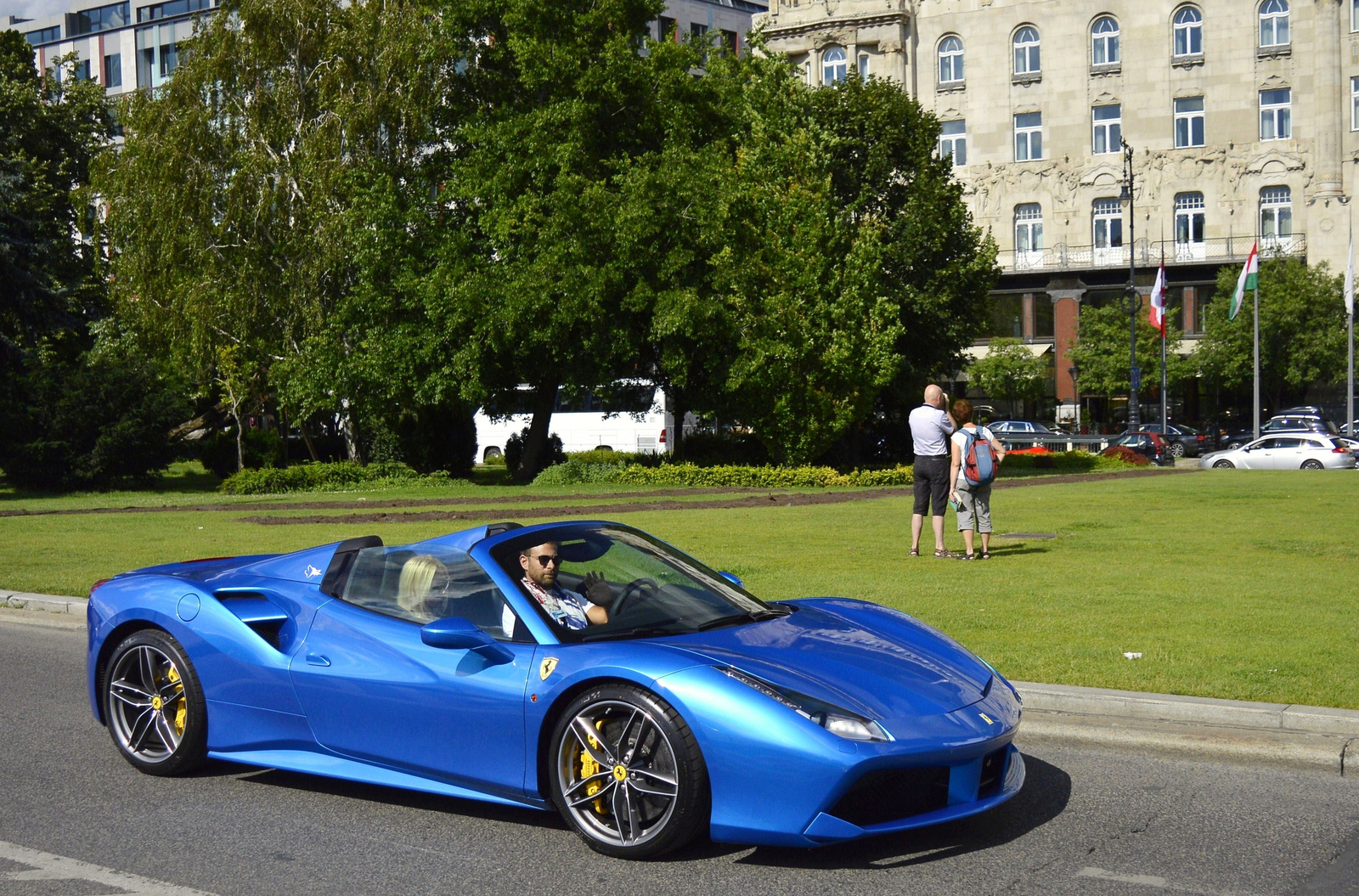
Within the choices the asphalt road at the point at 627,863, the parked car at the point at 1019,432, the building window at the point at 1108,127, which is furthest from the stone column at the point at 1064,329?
the asphalt road at the point at 627,863

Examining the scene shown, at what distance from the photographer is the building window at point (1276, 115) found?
6222 centimetres

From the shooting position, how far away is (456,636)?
532 centimetres

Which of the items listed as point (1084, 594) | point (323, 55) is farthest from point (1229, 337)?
point (1084, 594)

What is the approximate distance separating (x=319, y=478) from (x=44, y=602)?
22.3 meters

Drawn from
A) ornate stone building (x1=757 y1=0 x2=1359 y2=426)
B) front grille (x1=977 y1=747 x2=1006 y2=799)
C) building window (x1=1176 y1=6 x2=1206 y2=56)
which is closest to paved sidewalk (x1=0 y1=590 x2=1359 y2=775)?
front grille (x1=977 y1=747 x2=1006 y2=799)

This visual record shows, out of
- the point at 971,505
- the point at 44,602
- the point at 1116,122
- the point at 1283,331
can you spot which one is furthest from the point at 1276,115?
the point at 44,602

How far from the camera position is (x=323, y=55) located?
1409 inches

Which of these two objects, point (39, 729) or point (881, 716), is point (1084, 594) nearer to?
point (881, 716)

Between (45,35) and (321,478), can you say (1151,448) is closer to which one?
(321,478)

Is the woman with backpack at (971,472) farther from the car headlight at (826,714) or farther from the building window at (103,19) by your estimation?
the building window at (103,19)

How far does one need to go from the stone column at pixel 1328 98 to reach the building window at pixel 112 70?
7049 centimetres

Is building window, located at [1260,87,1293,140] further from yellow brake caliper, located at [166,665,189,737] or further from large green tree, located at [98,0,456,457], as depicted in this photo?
yellow brake caliper, located at [166,665,189,737]

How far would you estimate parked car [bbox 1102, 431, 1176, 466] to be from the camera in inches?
1794

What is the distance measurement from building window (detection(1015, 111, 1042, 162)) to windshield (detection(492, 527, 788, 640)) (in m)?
64.5
